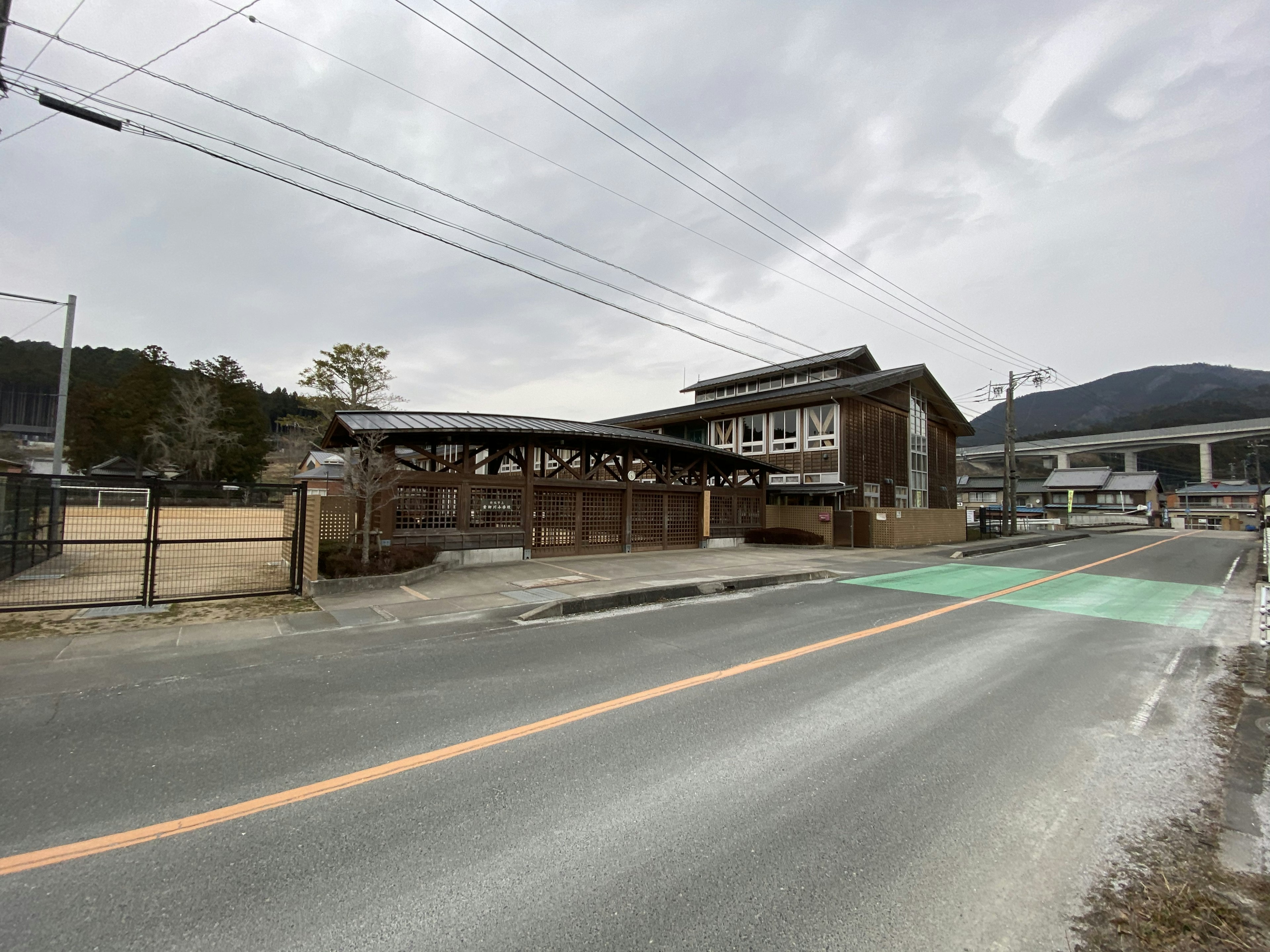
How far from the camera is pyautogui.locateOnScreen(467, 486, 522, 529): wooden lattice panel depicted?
15.9 m

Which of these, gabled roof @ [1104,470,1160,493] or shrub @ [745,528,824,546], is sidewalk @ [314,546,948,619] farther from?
gabled roof @ [1104,470,1160,493]

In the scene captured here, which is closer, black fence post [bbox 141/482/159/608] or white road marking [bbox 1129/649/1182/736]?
white road marking [bbox 1129/649/1182/736]

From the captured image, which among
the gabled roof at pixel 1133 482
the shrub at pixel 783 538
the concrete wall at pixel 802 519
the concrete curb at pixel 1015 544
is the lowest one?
the concrete curb at pixel 1015 544

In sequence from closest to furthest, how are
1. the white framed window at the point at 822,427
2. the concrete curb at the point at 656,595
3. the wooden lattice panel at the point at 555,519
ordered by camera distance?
1. the concrete curb at the point at 656,595
2. the wooden lattice panel at the point at 555,519
3. the white framed window at the point at 822,427

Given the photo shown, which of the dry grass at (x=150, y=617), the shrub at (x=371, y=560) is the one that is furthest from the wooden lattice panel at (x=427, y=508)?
the dry grass at (x=150, y=617)

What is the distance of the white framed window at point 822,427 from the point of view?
26.5m

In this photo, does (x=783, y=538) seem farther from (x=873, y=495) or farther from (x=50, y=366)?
(x=50, y=366)

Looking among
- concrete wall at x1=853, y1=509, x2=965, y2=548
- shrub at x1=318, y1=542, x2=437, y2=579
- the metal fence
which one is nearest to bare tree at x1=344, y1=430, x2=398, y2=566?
shrub at x1=318, y1=542, x2=437, y2=579

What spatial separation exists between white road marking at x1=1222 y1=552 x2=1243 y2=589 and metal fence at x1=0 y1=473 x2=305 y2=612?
74.3ft

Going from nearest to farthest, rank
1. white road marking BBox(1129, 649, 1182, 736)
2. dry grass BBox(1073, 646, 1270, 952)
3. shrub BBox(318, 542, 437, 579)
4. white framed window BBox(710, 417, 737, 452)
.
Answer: dry grass BBox(1073, 646, 1270, 952)
white road marking BBox(1129, 649, 1182, 736)
shrub BBox(318, 542, 437, 579)
white framed window BBox(710, 417, 737, 452)

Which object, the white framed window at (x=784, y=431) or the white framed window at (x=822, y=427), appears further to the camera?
the white framed window at (x=784, y=431)

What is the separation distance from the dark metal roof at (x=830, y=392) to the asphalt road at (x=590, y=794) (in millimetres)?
20882

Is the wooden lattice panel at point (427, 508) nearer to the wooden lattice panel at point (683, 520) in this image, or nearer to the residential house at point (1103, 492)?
the wooden lattice panel at point (683, 520)

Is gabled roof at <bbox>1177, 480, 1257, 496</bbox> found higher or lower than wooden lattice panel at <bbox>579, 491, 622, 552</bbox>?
higher
